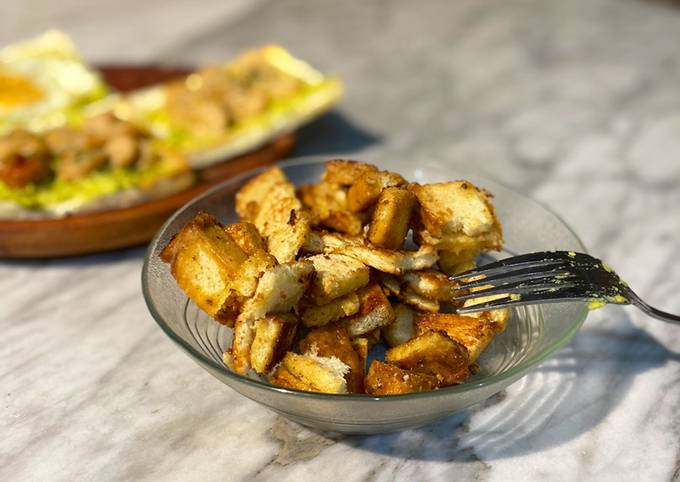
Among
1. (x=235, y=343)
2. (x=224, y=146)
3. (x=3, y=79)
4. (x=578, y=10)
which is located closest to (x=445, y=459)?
(x=235, y=343)

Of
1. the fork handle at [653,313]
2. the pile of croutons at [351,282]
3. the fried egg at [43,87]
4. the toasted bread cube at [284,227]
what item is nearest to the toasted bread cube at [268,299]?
the pile of croutons at [351,282]

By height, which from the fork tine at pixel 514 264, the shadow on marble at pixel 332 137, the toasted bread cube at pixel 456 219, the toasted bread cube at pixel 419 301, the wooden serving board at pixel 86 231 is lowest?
the wooden serving board at pixel 86 231

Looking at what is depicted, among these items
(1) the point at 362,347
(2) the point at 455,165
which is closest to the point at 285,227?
(1) the point at 362,347

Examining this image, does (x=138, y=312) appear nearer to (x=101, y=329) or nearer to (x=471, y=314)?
(x=101, y=329)

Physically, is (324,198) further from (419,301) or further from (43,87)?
(43,87)

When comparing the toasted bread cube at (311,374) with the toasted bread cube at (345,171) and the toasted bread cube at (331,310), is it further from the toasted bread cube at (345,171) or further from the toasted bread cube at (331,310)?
the toasted bread cube at (345,171)

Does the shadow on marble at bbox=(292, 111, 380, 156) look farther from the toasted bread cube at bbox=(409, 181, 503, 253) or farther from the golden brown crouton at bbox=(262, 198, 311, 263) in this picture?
the toasted bread cube at bbox=(409, 181, 503, 253)
